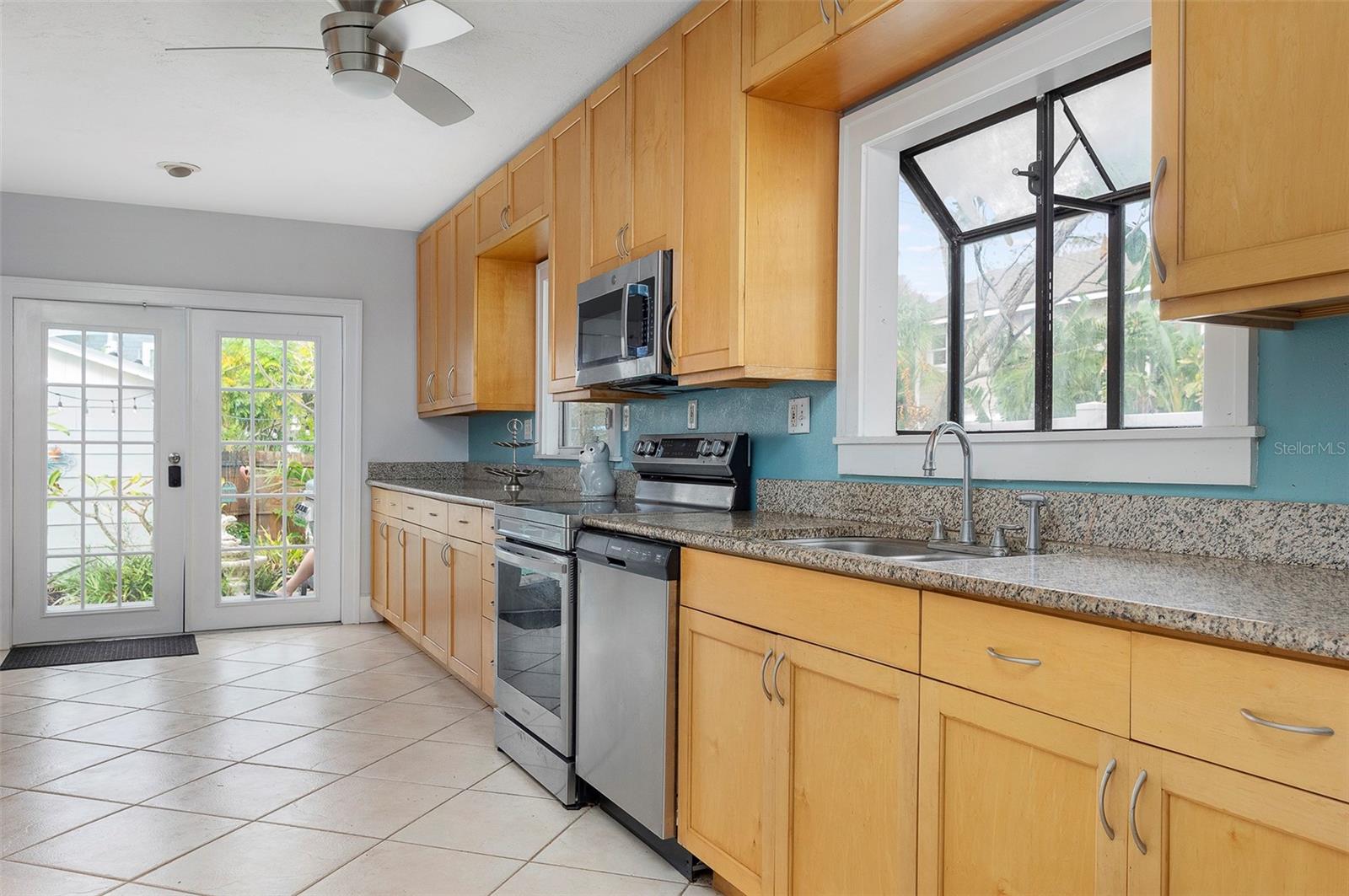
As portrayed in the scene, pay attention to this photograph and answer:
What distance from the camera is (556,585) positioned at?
9.14 ft

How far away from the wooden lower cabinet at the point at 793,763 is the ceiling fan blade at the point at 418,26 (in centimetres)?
165

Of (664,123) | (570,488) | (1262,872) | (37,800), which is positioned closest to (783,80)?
(664,123)

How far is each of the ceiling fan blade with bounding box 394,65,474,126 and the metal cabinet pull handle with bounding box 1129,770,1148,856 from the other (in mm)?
2581

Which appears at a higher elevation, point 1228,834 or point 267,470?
point 267,470

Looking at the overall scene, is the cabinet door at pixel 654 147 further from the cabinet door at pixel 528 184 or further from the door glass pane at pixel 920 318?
the cabinet door at pixel 528 184

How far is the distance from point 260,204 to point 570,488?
2.48m

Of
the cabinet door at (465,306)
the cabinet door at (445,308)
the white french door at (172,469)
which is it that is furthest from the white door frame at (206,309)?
the cabinet door at (465,306)

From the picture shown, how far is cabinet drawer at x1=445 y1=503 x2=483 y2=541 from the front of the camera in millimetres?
3695

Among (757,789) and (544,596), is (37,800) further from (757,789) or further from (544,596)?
(757,789)

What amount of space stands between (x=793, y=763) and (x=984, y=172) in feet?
5.80

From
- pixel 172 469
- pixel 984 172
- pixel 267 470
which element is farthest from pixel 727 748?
pixel 172 469

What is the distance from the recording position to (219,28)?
2926 millimetres

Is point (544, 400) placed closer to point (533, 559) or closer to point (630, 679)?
point (533, 559)

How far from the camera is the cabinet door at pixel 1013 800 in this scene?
49.9 inches
